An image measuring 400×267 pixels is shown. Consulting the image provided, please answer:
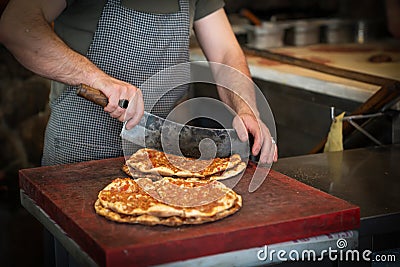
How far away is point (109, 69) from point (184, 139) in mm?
495

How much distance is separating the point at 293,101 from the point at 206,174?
1.53 m

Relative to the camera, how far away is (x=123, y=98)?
2.02m

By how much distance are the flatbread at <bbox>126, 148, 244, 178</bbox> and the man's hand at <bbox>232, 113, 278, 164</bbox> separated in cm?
7

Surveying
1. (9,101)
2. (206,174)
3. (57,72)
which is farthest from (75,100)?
(9,101)

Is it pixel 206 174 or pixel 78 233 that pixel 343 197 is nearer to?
pixel 206 174

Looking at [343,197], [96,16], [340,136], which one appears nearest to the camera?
[343,197]

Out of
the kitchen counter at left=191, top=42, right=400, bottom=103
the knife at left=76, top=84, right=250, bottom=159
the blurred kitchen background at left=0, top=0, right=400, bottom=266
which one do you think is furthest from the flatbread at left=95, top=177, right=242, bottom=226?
the blurred kitchen background at left=0, top=0, right=400, bottom=266

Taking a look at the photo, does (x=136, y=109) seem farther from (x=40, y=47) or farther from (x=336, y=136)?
(x=336, y=136)

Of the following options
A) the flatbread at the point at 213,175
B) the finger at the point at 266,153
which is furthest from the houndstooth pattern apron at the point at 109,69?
the finger at the point at 266,153

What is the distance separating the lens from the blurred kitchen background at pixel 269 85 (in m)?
3.55

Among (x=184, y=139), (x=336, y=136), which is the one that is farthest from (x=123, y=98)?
(x=336, y=136)

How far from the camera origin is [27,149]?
14.6ft

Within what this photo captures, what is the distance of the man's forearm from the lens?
2150 mm

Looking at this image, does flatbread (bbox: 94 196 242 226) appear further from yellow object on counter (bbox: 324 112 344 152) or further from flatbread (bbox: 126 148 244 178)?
yellow object on counter (bbox: 324 112 344 152)
